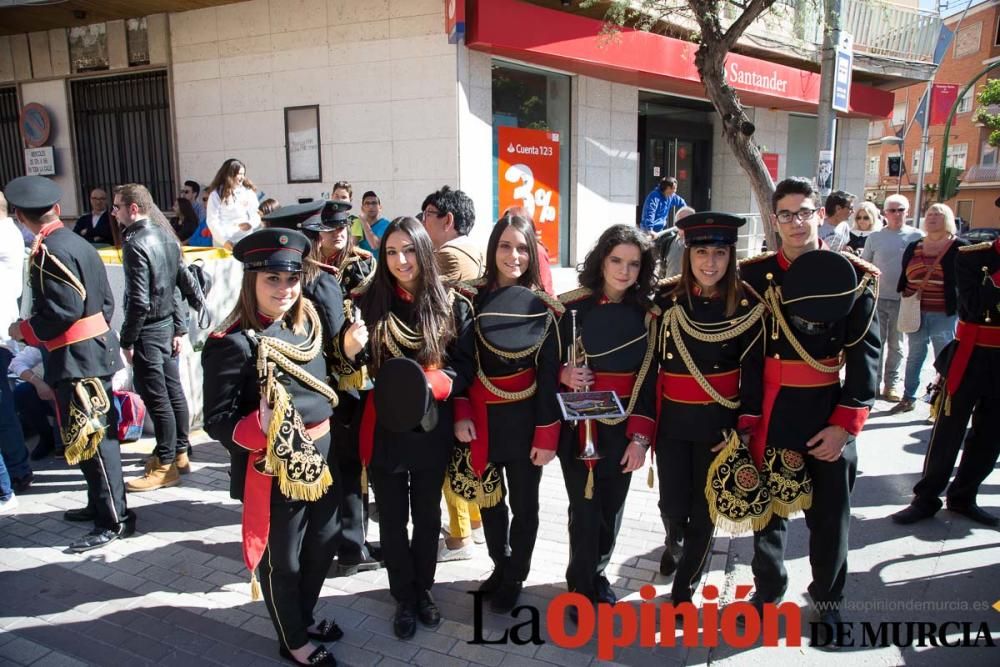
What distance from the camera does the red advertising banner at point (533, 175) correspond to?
1004cm

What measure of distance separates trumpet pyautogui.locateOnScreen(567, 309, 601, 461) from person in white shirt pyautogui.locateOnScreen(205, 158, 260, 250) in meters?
5.11

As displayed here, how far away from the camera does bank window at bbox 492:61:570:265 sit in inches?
394

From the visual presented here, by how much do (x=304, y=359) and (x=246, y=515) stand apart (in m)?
0.67

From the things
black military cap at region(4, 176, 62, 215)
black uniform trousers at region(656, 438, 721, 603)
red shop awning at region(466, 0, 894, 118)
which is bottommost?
black uniform trousers at region(656, 438, 721, 603)

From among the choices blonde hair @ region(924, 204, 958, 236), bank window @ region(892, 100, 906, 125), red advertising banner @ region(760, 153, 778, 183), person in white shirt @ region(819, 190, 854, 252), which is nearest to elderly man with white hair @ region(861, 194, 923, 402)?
person in white shirt @ region(819, 190, 854, 252)

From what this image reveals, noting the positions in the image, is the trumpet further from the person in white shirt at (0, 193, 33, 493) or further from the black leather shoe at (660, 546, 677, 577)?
the person in white shirt at (0, 193, 33, 493)

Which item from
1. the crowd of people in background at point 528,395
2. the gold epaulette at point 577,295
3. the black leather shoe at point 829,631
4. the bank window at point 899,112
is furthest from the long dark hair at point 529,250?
the bank window at point 899,112

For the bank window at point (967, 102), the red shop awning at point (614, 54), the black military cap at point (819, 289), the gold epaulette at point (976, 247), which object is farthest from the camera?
the bank window at point (967, 102)

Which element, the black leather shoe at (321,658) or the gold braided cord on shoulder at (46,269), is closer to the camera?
the black leather shoe at (321,658)

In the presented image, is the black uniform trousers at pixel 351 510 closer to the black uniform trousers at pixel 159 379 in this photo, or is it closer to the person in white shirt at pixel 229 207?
the black uniform trousers at pixel 159 379

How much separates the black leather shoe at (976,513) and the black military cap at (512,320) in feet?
10.9

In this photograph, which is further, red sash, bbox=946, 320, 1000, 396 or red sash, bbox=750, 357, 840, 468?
red sash, bbox=946, 320, 1000, 396

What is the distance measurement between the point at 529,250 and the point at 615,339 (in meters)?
0.58

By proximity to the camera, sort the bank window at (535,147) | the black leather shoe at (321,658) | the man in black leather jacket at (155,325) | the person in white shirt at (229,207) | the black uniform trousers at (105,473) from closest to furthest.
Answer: the black leather shoe at (321,658), the black uniform trousers at (105,473), the man in black leather jacket at (155,325), the person in white shirt at (229,207), the bank window at (535,147)
